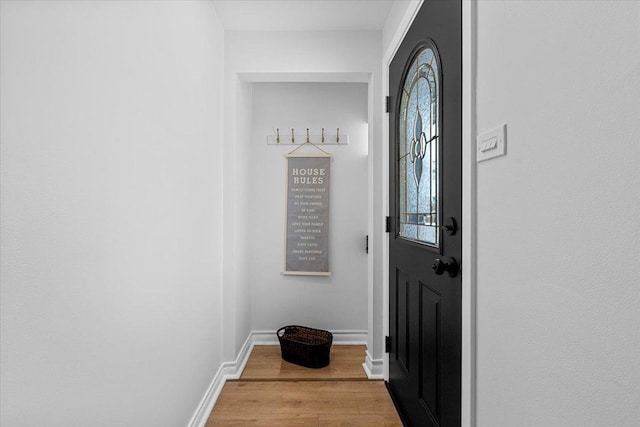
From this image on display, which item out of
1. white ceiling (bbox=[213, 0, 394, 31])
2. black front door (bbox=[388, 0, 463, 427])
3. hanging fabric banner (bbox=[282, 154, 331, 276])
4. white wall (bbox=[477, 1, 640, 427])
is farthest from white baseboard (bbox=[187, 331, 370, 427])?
white ceiling (bbox=[213, 0, 394, 31])

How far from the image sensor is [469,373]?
1.19m

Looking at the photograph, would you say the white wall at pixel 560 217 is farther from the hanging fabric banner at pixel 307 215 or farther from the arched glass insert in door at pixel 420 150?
the hanging fabric banner at pixel 307 215

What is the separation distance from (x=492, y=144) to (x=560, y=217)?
1.15 ft

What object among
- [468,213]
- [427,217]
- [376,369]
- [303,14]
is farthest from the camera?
[376,369]

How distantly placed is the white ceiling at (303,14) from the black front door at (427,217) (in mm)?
409

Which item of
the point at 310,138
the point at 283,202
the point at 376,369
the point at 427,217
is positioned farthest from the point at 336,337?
the point at 427,217

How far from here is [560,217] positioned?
805mm

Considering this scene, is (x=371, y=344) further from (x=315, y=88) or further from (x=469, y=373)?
(x=315, y=88)

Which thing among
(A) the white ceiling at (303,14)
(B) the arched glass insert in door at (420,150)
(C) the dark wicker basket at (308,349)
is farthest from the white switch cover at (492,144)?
(C) the dark wicker basket at (308,349)

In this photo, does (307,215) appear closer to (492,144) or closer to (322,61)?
(322,61)

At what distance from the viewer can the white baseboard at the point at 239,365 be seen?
2.00m

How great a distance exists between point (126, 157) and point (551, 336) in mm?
1328

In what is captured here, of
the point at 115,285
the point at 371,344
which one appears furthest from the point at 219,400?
the point at 115,285

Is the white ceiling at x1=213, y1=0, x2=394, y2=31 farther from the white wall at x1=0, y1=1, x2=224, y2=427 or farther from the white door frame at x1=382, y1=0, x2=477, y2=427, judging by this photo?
the white door frame at x1=382, y1=0, x2=477, y2=427
